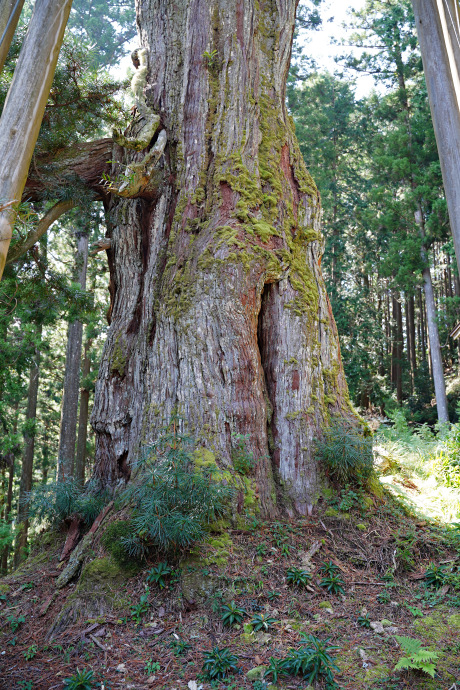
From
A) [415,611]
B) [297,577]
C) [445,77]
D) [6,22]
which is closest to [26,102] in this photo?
[6,22]

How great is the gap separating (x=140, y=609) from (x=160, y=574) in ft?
0.80

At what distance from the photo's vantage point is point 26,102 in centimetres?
276

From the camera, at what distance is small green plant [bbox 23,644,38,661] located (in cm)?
280

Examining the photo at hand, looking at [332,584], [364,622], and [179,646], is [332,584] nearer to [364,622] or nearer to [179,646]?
[364,622]

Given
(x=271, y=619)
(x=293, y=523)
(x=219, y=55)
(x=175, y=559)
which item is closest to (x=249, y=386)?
(x=293, y=523)

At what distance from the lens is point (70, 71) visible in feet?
17.9

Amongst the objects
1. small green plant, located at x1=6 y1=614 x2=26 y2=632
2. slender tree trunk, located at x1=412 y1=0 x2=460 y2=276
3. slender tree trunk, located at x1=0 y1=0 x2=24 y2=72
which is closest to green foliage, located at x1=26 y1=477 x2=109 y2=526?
small green plant, located at x1=6 y1=614 x2=26 y2=632

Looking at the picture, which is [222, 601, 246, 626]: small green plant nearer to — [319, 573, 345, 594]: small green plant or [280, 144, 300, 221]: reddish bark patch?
[319, 573, 345, 594]: small green plant

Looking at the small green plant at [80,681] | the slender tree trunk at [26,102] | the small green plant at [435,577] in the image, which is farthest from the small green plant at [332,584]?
the slender tree trunk at [26,102]

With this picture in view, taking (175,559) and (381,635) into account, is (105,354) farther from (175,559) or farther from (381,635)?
(381,635)

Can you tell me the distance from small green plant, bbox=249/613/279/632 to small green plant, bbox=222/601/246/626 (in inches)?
2.9

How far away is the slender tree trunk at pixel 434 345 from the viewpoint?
15.7 meters

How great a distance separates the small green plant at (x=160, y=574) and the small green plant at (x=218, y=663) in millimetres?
681

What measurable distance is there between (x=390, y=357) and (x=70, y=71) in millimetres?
20070
